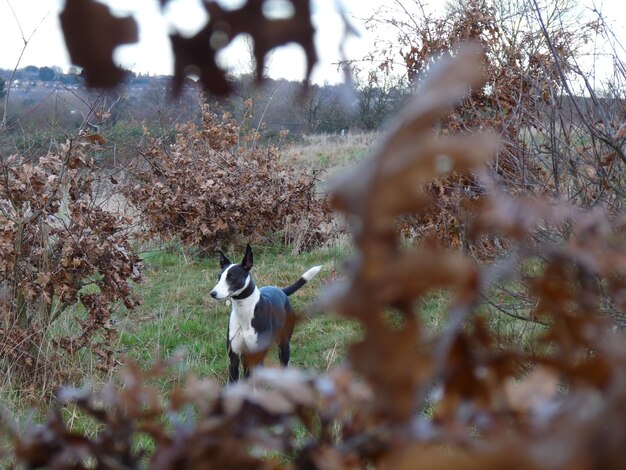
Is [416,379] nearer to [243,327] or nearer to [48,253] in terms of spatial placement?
[48,253]

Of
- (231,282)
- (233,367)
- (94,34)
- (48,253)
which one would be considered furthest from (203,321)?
(94,34)

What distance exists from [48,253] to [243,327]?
1.64m

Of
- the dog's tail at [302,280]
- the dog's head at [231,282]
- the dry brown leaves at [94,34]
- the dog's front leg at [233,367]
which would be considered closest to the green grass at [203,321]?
the dog's front leg at [233,367]

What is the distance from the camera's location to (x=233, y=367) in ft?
16.2

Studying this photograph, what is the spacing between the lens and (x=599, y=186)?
10.7ft

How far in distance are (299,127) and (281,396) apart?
26.3 inches

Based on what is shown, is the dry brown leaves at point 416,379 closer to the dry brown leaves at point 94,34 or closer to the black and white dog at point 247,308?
the dry brown leaves at point 94,34

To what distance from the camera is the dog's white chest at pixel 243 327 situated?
5.15m

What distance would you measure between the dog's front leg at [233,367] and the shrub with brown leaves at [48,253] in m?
0.87

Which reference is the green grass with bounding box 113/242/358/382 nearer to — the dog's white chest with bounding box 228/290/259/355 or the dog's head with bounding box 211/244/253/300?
the dog's white chest with bounding box 228/290/259/355

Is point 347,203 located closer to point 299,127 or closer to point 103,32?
point 103,32

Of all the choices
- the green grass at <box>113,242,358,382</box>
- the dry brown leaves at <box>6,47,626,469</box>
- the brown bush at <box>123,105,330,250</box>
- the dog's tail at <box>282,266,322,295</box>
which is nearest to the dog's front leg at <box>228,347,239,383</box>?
the green grass at <box>113,242,358,382</box>

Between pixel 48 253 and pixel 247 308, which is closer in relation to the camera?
pixel 48 253

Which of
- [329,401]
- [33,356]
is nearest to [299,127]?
[329,401]
